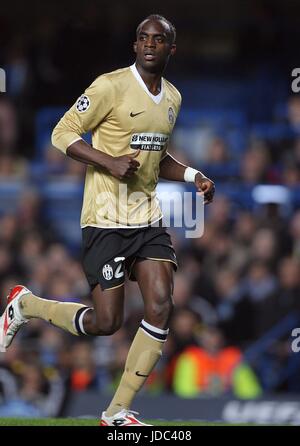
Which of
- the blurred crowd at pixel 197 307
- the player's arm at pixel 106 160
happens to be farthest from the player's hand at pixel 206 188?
the blurred crowd at pixel 197 307

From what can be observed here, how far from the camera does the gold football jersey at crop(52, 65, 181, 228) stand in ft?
25.2

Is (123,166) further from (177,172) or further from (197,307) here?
(197,307)

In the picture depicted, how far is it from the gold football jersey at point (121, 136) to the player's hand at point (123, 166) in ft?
0.70

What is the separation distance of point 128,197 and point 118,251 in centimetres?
34

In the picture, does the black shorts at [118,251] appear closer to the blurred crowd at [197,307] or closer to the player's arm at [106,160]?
the player's arm at [106,160]

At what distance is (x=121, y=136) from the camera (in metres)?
7.74

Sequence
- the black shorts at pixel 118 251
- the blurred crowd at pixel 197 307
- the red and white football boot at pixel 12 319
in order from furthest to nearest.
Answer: the blurred crowd at pixel 197 307 → the red and white football boot at pixel 12 319 → the black shorts at pixel 118 251

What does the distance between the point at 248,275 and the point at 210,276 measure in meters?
0.41

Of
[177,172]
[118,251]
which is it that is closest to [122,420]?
[118,251]

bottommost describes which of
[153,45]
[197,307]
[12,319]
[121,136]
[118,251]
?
[197,307]

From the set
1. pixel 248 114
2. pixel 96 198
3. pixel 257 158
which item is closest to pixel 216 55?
pixel 248 114

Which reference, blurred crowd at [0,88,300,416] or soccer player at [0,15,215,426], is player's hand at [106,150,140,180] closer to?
soccer player at [0,15,215,426]

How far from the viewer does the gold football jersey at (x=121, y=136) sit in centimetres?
768
